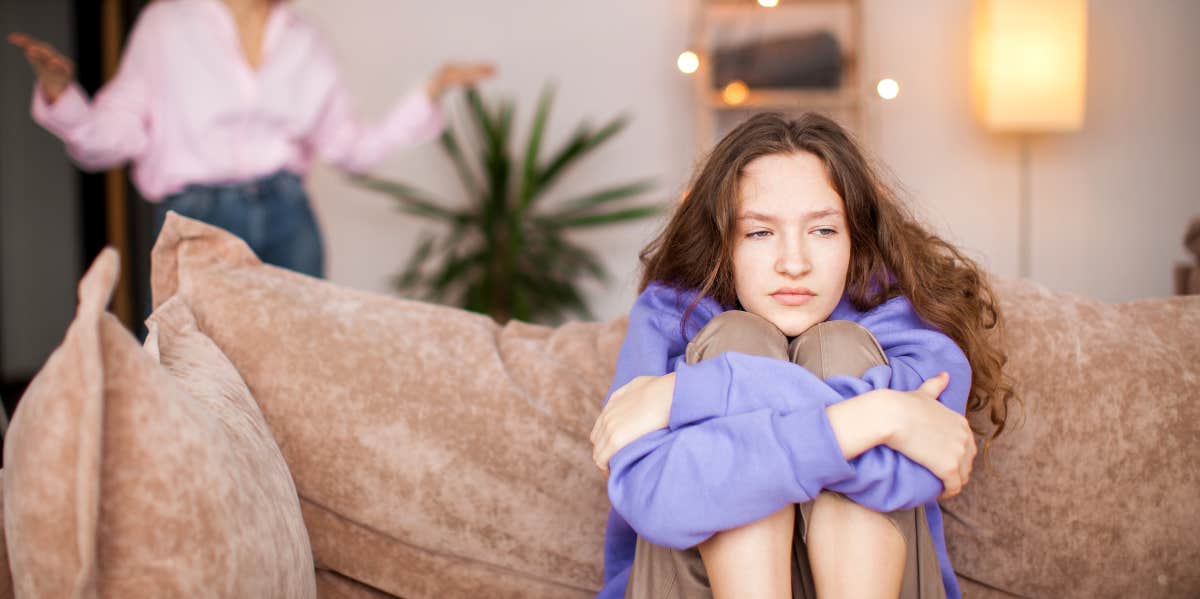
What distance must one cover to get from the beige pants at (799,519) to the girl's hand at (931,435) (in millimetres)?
63

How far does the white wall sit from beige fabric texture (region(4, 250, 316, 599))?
3103 mm

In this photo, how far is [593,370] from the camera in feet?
4.89

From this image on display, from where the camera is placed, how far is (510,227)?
12.2 ft

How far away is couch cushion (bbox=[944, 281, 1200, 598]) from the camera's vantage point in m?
1.33

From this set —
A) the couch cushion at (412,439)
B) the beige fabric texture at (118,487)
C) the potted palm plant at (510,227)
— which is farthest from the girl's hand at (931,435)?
the potted palm plant at (510,227)

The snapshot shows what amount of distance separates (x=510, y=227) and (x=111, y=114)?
1546 mm

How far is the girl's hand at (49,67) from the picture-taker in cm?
220

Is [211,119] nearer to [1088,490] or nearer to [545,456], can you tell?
[545,456]

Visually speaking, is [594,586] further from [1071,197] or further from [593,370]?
[1071,197]

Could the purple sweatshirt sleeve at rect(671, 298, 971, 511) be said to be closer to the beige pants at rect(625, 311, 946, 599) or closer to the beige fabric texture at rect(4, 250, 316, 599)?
the beige pants at rect(625, 311, 946, 599)

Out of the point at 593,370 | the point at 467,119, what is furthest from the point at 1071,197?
the point at 593,370

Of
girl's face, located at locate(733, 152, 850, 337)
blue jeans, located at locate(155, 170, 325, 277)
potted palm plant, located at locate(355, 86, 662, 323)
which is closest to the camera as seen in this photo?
girl's face, located at locate(733, 152, 850, 337)

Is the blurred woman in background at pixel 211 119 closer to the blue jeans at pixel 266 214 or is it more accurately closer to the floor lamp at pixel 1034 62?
Answer: the blue jeans at pixel 266 214

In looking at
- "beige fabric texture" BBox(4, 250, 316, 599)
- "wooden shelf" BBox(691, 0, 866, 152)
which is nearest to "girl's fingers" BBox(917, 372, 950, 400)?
"beige fabric texture" BBox(4, 250, 316, 599)
